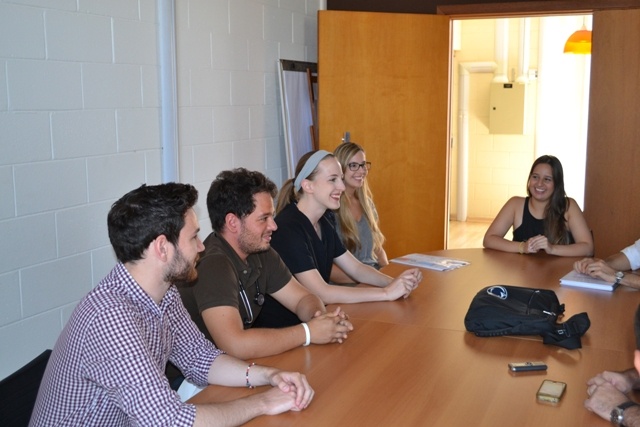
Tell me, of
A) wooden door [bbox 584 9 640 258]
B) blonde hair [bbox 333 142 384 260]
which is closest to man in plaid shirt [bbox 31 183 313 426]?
blonde hair [bbox 333 142 384 260]

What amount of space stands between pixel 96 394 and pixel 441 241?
4.26m

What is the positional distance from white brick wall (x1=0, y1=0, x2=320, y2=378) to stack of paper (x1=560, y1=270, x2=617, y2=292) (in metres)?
2.11

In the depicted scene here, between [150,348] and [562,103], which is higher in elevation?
[562,103]

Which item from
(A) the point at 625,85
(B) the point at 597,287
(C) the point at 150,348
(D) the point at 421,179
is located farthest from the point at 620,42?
(C) the point at 150,348

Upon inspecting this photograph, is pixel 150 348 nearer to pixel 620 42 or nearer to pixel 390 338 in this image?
pixel 390 338

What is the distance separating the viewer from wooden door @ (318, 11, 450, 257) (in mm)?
5598

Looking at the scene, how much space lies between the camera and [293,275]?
10.2 feet

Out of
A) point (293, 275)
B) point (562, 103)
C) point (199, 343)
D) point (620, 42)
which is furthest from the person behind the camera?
point (562, 103)

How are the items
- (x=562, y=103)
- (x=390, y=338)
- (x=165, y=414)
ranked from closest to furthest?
(x=165, y=414) → (x=390, y=338) → (x=562, y=103)

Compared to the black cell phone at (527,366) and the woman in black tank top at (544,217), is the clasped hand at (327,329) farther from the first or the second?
the woman in black tank top at (544,217)

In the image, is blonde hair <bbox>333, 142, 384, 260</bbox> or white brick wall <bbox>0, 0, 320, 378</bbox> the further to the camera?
blonde hair <bbox>333, 142, 384, 260</bbox>

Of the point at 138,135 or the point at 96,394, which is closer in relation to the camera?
the point at 96,394

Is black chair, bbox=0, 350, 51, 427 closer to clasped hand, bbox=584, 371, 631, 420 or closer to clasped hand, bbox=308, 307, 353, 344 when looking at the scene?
clasped hand, bbox=308, 307, 353, 344

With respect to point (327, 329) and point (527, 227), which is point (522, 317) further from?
point (527, 227)
